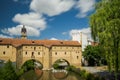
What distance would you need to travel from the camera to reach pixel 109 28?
21.5m

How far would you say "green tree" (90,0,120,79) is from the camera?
2152 cm

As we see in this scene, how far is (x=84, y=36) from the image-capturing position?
74500 millimetres

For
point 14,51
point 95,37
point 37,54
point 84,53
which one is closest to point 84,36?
point 84,53

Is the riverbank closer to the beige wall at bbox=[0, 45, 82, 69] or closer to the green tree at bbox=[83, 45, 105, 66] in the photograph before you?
the green tree at bbox=[83, 45, 105, 66]

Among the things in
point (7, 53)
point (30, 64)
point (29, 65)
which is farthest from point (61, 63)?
point (7, 53)

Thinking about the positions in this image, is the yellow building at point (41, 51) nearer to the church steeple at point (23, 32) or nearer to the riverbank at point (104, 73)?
the riverbank at point (104, 73)

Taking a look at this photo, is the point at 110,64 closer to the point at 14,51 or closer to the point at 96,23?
the point at 96,23

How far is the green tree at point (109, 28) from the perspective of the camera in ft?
70.6

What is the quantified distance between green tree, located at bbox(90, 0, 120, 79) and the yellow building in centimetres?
3892

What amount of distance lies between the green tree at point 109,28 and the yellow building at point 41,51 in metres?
38.9

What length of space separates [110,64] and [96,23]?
4.94m

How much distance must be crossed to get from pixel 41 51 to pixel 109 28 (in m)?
43.4

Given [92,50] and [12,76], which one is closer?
[12,76]

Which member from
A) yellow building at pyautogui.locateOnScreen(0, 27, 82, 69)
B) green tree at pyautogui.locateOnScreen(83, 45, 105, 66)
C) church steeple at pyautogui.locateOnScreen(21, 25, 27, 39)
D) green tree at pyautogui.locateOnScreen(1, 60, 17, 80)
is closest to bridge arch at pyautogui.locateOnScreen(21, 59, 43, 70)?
yellow building at pyautogui.locateOnScreen(0, 27, 82, 69)
